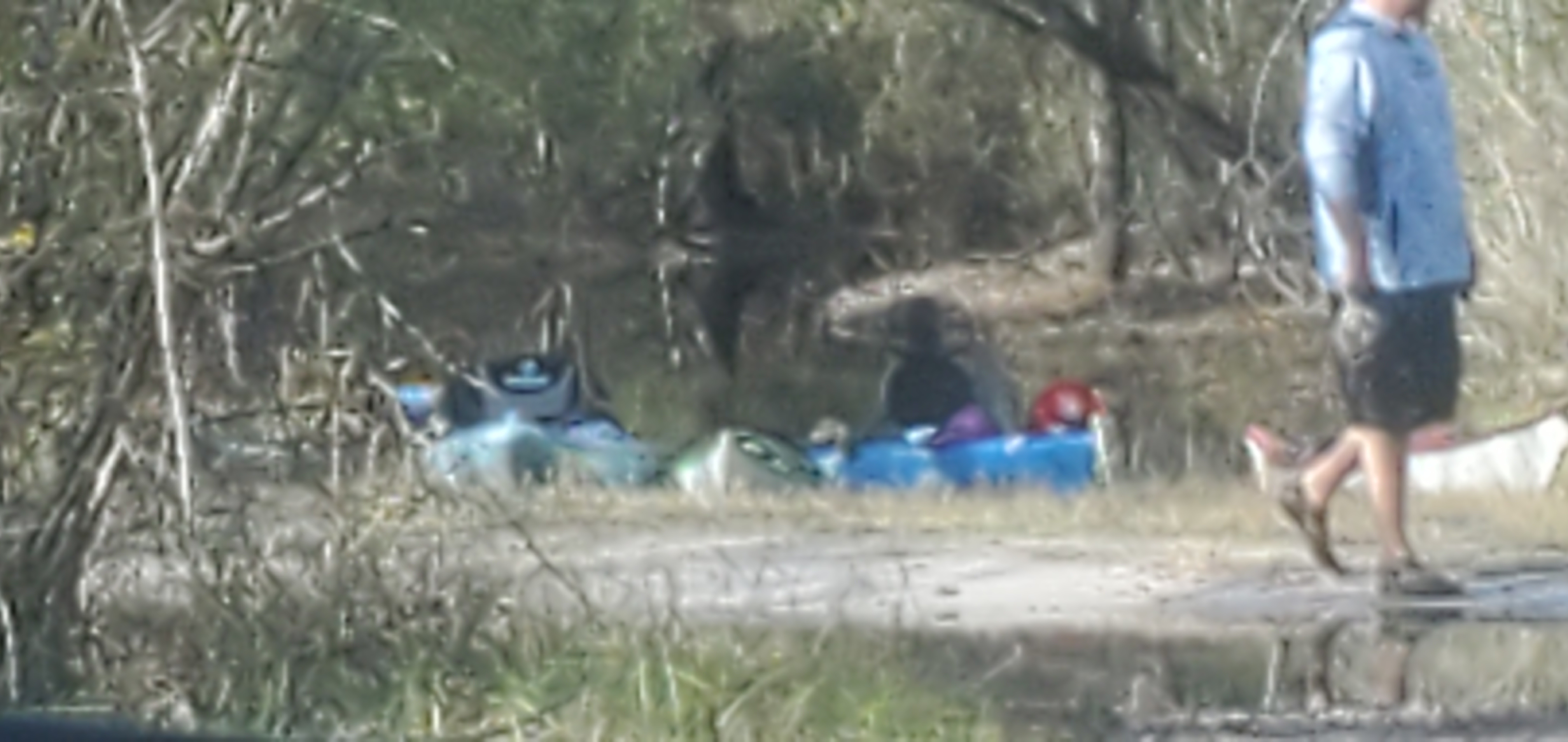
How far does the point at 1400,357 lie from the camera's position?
384cm

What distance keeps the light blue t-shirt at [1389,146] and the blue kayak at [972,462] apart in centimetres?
56

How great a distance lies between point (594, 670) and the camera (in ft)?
13.3

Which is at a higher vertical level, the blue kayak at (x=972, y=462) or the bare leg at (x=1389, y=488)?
the blue kayak at (x=972, y=462)

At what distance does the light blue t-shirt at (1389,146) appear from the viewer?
12.6 ft

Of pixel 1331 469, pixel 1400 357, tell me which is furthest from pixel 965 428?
pixel 1400 357

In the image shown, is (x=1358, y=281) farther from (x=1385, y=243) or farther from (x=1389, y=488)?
(x=1389, y=488)

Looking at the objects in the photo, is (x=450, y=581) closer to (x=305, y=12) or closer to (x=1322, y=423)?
(x=305, y=12)

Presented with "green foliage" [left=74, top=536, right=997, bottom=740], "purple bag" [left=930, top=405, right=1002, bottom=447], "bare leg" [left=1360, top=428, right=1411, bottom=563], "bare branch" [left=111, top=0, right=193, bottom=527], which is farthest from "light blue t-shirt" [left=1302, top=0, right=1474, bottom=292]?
"bare branch" [left=111, top=0, right=193, bottom=527]

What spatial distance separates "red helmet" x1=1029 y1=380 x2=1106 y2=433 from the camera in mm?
3889

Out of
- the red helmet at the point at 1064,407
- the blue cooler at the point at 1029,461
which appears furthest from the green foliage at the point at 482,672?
the red helmet at the point at 1064,407

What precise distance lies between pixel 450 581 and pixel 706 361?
61 centimetres

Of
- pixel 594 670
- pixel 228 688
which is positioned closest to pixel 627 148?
pixel 594 670

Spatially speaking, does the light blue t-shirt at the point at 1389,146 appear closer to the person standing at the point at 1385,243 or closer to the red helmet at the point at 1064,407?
the person standing at the point at 1385,243

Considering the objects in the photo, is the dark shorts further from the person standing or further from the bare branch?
the bare branch
